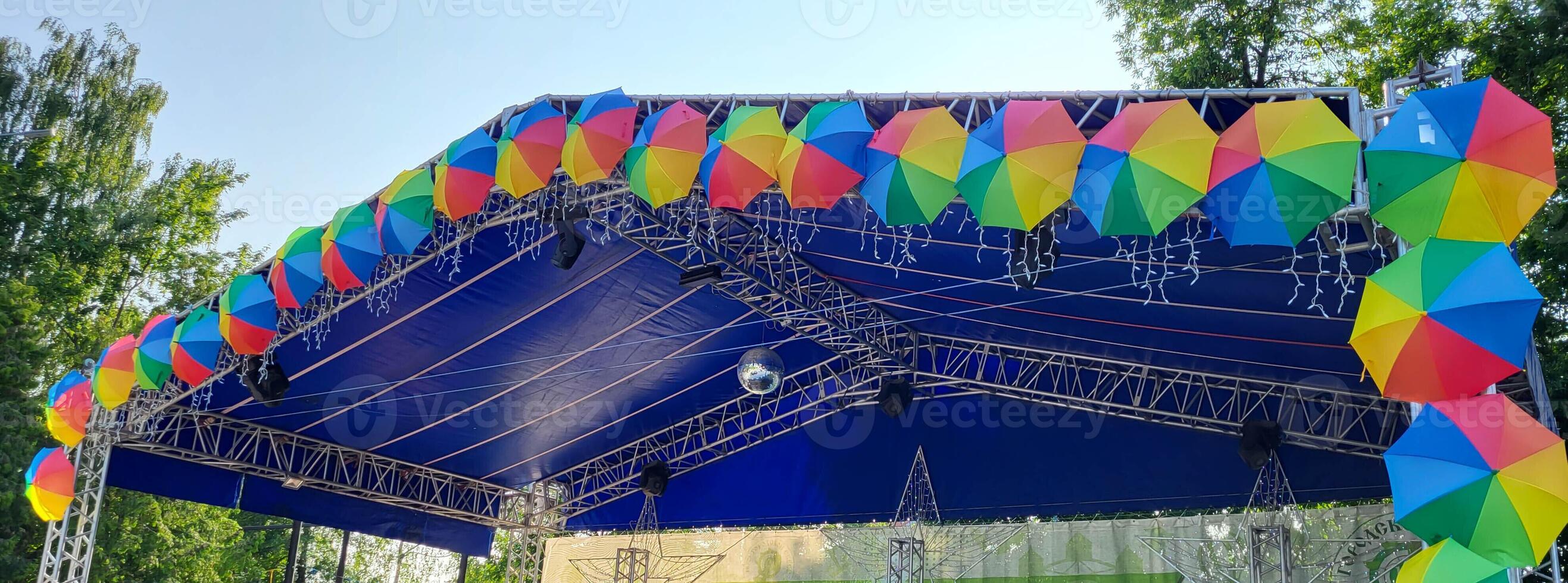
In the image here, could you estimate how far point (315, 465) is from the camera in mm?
11016

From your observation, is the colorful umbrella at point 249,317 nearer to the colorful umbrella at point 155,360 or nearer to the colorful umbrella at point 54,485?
the colorful umbrella at point 155,360

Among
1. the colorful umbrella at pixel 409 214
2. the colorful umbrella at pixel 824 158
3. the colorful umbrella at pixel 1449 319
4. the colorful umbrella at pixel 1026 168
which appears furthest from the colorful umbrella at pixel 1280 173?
the colorful umbrella at pixel 409 214

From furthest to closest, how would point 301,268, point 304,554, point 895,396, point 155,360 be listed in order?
point 304,554
point 895,396
point 155,360
point 301,268

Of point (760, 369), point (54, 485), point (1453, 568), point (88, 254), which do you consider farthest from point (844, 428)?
point (88, 254)

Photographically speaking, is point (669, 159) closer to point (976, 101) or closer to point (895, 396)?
point (976, 101)

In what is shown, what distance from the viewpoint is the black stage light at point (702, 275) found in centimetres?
750

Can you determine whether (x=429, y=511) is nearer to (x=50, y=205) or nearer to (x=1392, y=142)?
(x=50, y=205)

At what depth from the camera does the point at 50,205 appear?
15.9 metres

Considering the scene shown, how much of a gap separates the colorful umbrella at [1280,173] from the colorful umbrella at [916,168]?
129 centimetres

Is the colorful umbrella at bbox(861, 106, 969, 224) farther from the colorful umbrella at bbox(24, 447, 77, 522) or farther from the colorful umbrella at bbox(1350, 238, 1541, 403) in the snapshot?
the colorful umbrella at bbox(24, 447, 77, 522)

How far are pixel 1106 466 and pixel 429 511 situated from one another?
293 inches

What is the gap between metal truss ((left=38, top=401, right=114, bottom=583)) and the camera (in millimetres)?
9305

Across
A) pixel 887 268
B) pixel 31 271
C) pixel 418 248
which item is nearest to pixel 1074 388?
pixel 887 268

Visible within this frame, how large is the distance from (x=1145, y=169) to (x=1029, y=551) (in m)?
6.59
